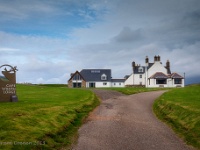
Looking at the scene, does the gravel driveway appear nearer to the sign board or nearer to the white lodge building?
the sign board

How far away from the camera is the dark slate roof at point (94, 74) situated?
10988 centimetres

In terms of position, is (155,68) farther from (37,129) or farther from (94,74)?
(37,129)

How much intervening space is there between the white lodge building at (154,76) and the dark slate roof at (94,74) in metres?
10.0

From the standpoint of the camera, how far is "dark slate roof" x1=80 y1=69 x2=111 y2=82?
110m

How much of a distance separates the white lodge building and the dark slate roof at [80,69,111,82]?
33.0ft

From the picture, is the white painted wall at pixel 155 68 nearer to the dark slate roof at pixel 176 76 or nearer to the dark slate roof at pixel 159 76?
the dark slate roof at pixel 159 76

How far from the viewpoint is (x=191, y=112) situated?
23781mm

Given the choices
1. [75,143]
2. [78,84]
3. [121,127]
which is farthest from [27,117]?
[78,84]

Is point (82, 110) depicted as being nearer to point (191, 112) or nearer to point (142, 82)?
point (191, 112)

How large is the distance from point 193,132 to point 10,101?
67.7ft

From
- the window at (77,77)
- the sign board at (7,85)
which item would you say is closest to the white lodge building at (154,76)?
the window at (77,77)

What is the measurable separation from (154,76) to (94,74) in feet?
80.7

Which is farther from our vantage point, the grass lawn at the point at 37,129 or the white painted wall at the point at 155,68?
the white painted wall at the point at 155,68

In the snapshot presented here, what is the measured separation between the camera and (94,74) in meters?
111
